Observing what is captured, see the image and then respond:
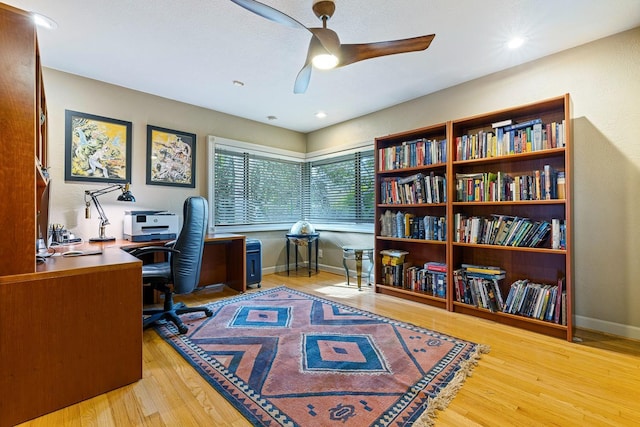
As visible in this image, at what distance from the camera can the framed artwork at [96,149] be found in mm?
2922

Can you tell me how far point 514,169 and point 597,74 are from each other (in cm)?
91

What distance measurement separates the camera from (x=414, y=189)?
10.8 feet

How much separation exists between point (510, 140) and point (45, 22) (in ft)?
12.4

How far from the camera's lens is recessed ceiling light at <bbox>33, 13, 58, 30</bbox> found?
205cm

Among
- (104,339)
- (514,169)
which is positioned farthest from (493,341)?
(104,339)

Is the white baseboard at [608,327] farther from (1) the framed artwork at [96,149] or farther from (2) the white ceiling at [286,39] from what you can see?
(1) the framed artwork at [96,149]

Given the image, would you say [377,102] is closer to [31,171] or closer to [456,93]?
[456,93]

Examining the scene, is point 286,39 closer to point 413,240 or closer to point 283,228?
point 413,240

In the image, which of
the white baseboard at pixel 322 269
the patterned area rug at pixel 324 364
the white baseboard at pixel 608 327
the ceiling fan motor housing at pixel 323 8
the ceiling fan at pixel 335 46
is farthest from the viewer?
the white baseboard at pixel 322 269

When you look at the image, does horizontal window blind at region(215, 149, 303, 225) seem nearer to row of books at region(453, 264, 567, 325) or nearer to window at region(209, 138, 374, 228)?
window at region(209, 138, 374, 228)

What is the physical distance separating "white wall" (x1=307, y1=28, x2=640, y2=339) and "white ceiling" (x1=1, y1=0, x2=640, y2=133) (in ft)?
0.58

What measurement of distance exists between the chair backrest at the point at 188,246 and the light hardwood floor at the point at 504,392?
1.58ft

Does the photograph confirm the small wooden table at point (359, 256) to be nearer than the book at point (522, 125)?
No

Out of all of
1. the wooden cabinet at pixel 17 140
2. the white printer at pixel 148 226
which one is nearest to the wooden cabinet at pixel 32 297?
the wooden cabinet at pixel 17 140
